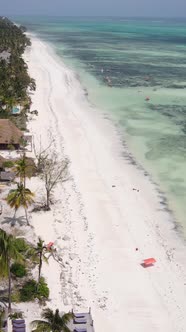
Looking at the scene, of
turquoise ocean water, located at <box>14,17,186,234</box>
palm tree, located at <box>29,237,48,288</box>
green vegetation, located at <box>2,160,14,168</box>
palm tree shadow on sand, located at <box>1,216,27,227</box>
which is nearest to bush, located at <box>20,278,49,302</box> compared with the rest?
palm tree, located at <box>29,237,48,288</box>

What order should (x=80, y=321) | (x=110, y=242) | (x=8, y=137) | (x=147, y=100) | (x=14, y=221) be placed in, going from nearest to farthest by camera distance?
(x=80, y=321) < (x=110, y=242) < (x=14, y=221) < (x=8, y=137) < (x=147, y=100)

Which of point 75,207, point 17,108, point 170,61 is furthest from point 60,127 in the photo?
point 170,61

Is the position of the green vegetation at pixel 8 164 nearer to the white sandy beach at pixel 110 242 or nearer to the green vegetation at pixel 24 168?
the green vegetation at pixel 24 168

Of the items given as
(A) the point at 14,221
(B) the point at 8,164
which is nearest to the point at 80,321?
(A) the point at 14,221

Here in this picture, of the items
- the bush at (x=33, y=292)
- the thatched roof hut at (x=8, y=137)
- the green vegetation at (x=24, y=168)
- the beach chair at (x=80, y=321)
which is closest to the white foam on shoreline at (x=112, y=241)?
the bush at (x=33, y=292)

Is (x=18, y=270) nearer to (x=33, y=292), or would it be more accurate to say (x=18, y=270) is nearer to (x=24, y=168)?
(x=33, y=292)

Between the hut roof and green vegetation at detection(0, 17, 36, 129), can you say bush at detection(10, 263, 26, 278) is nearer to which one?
the hut roof
